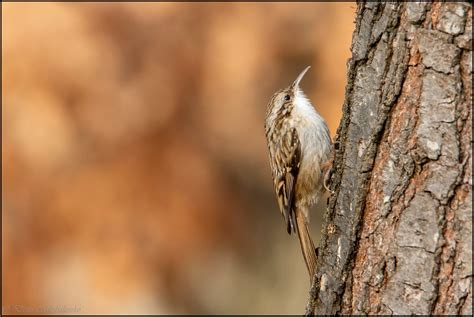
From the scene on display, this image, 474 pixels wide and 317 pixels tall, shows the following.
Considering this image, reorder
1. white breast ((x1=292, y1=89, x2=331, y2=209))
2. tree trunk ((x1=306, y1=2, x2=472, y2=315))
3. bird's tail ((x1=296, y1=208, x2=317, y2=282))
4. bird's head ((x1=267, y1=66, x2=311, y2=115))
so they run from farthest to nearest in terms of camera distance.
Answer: bird's head ((x1=267, y1=66, x2=311, y2=115)) < white breast ((x1=292, y1=89, x2=331, y2=209)) < bird's tail ((x1=296, y1=208, x2=317, y2=282)) < tree trunk ((x1=306, y1=2, x2=472, y2=315))

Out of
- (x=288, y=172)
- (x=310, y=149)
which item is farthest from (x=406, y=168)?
(x=288, y=172)

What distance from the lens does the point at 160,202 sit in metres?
6.43

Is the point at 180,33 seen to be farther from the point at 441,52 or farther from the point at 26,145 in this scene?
the point at 441,52

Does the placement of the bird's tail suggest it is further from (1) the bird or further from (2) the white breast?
(2) the white breast

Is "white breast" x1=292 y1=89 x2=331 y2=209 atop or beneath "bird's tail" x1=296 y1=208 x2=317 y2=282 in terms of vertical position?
atop

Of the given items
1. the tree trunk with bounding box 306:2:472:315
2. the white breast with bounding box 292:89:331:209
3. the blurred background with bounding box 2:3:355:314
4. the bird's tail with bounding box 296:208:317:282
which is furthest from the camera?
the blurred background with bounding box 2:3:355:314

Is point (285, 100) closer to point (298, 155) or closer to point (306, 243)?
point (298, 155)

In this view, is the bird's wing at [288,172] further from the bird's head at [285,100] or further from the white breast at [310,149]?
the bird's head at [285,100]

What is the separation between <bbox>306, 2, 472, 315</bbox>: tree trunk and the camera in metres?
2.19

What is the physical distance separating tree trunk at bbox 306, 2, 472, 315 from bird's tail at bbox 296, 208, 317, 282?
1.27 meters

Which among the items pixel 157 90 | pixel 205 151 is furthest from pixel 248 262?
pixel 157 90

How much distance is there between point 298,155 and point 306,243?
56 centimetres

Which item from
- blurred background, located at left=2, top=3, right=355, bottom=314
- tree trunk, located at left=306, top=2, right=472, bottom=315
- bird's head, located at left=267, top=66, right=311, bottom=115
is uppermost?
tree trunk, located at left=306, top=2, right=472, bottom=315

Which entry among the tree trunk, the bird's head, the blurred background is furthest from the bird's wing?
the tree trunk
